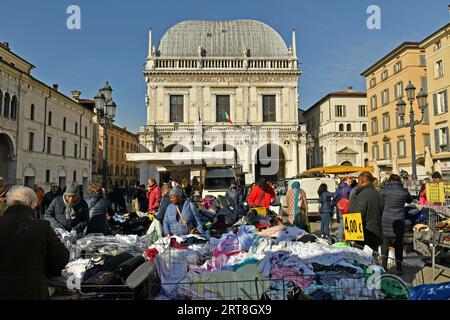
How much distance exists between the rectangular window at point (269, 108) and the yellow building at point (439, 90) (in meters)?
15.5

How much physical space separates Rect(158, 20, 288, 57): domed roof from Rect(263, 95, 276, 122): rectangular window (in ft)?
19.1

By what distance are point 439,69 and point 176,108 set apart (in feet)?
84.2

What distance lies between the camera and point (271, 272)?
379cm

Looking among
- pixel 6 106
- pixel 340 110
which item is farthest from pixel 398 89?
pixel 6 106

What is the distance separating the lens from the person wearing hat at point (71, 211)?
5.76 m

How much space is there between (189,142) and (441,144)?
77.5ft

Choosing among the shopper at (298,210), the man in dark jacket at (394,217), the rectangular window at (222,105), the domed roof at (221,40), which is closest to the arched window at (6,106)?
the domed roof at (221,40)

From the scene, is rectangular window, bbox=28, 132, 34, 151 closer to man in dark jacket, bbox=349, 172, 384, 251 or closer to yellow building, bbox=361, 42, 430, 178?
man in dark jacket, bbox=349, 172, 384, 251

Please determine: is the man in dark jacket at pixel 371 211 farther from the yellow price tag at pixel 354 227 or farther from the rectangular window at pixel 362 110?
the rectangular window at pixel 362 110

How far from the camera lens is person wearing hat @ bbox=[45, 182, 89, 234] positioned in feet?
18.9

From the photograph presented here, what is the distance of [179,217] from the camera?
6.08m

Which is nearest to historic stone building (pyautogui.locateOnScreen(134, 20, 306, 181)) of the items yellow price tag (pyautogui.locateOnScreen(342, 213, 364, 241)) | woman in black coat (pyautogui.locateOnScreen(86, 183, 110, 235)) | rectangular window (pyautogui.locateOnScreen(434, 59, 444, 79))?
rectangular window (pyautogui.locateOnScreen(434, 59, 444, 79))
